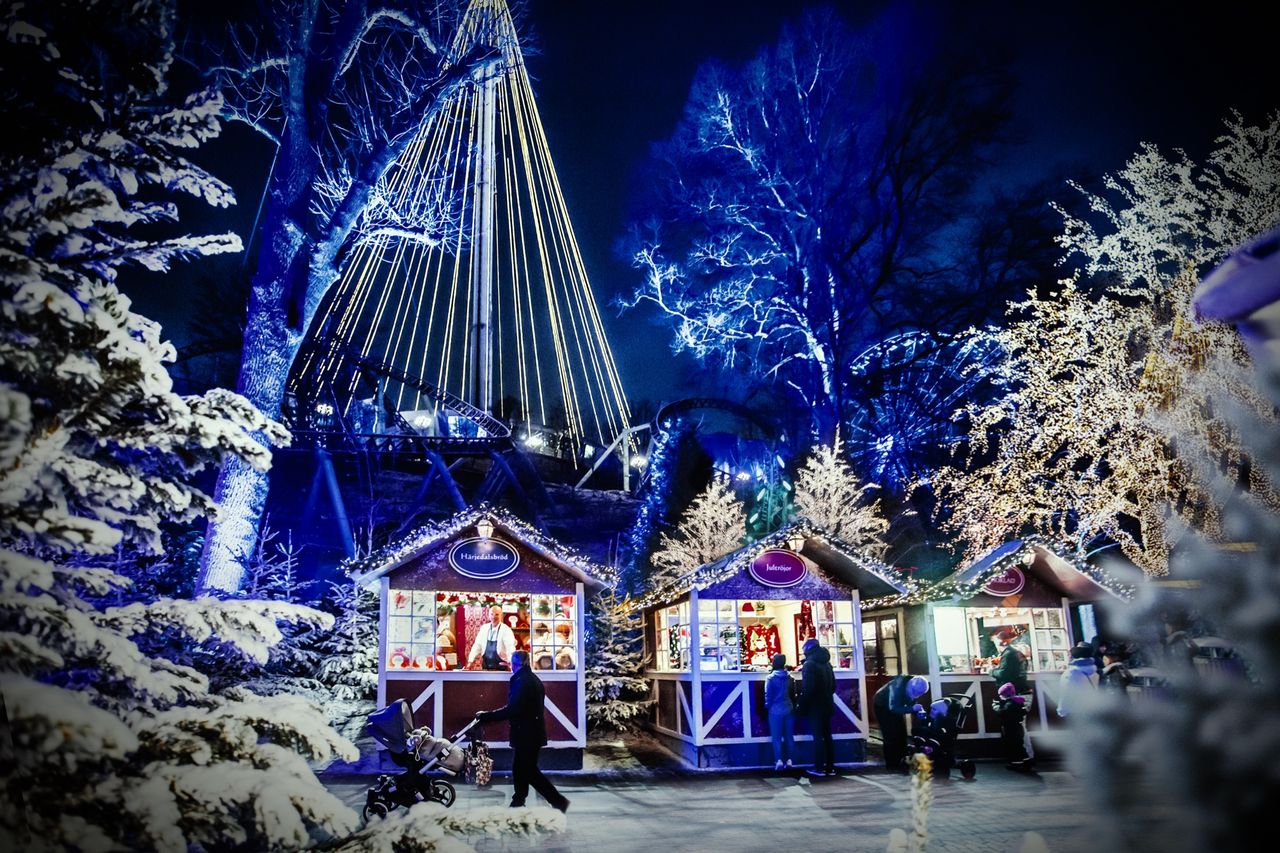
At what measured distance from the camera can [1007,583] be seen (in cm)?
1268

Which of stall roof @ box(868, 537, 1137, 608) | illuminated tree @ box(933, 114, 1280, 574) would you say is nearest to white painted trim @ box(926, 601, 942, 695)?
Result: stall roof @ box(868, 537, 1137, 608)

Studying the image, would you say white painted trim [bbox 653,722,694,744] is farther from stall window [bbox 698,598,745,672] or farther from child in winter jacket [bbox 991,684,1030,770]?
child in winter jacket [bbox 991,684,1030,770]

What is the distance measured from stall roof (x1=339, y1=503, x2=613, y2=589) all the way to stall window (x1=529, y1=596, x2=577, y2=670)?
2.45ft

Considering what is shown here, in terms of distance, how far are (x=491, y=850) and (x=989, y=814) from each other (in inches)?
208

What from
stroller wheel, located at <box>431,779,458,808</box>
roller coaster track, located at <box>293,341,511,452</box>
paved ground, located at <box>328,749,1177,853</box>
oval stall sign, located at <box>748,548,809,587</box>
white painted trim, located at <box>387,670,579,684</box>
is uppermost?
roller coaster track, located at <box>293,341,511,452</box>

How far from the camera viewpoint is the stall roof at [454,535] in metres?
10.5

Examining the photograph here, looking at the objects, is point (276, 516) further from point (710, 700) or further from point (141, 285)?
point (141, 285)

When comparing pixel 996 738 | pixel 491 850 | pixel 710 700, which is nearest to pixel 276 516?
pixel 710 700

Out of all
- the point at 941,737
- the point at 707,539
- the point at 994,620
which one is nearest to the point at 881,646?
the point at 994,620

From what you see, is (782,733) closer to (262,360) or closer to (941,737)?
(941,737)

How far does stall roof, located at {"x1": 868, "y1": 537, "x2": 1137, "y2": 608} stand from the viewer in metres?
12.0

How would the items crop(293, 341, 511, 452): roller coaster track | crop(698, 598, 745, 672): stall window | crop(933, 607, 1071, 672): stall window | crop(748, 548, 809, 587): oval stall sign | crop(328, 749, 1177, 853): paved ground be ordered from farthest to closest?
crop(293, 341, 511, 452): roller coaster track → crop(933, 607, 1071, 672): stall window → crop(698, 598, 745, 672): stall window → crop(748, 548, 809, 587): oval stall sign → crop(328, 749, 1177, 853): paved ground

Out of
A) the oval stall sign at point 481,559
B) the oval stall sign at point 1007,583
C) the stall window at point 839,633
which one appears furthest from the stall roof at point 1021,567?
the oval stall sign at point 481,559

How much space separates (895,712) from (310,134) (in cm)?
1227
